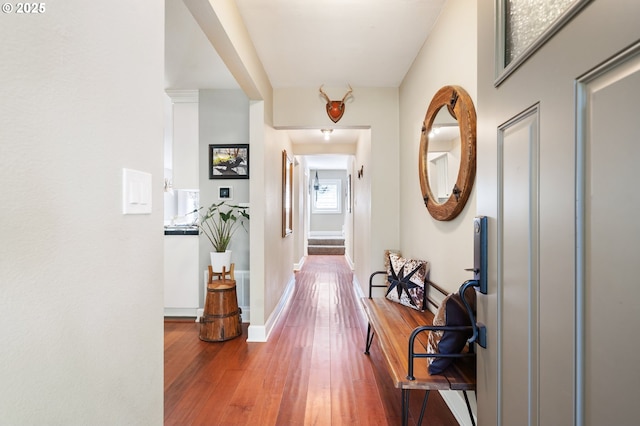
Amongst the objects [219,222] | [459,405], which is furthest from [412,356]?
[219,222]

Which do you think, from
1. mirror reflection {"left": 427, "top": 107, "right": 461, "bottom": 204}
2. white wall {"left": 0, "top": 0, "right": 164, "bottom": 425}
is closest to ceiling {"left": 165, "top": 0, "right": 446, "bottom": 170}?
mirror reflection {"left": 427, "top": 107, "right": 461, "bottom": 204}

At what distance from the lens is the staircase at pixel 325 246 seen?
8516mm

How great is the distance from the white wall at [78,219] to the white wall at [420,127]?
5.00 feet

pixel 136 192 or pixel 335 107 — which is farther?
pixel 335 107

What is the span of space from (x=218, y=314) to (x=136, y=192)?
87.1 inches

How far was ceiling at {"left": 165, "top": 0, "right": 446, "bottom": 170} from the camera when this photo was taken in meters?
1.95

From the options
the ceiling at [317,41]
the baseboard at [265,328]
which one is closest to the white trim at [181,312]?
the baseboard at [265,328]

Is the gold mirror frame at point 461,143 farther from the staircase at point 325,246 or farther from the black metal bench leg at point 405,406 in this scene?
the staircase at point 325,246

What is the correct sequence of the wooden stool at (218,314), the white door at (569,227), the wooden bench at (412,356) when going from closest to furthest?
1. the white door at (569,227)
2. the wooden bench at (412,356)
3. the wooden stool at (218,314)

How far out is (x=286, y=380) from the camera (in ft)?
6.95

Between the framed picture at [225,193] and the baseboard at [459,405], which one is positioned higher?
the framed picture at [225,193]

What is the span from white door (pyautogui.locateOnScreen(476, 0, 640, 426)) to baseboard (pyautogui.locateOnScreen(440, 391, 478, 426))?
2.86 ft

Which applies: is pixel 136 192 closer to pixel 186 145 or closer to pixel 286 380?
pixel 286 380

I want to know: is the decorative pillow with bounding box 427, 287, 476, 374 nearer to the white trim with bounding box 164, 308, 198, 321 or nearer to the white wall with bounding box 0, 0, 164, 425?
the white wall with bounding box 0, 0, 164, 425
